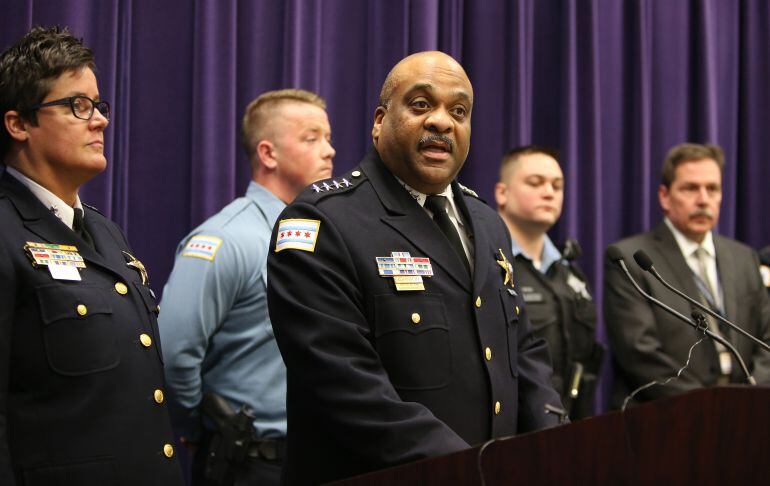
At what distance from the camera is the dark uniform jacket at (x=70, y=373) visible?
5.91ft

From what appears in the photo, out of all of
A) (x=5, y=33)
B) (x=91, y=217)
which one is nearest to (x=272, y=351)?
(x=91, y=217)

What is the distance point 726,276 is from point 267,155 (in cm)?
195

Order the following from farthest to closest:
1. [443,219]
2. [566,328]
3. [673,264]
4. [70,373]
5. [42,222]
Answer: [673,264], [566,328], [443,219], [42,222], [70,373]

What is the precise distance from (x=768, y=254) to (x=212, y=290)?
8.40 ft

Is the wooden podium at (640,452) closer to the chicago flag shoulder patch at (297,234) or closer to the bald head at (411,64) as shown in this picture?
the chicago flag shoulder patch at (297,234)

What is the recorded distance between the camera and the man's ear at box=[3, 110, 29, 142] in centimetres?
202

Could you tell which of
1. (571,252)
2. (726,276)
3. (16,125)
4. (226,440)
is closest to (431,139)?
(16,125)

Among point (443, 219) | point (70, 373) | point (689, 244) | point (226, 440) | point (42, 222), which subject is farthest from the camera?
point (689, 244)

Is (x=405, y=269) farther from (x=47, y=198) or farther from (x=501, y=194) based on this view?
(x=501, y=194)

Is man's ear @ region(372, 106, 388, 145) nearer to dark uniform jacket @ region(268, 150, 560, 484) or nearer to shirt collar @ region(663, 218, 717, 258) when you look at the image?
dark uniform jacket @ region(268, 150, 560, 484)

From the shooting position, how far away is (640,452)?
1.46 meters

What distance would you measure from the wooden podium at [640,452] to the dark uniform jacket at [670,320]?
2.11m

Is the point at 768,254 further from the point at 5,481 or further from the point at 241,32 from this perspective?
the point at 5,481

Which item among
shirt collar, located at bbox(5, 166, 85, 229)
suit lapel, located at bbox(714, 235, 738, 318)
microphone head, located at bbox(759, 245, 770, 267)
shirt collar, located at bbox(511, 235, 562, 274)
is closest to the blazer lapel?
shirt collar, located at bbox(5, 166, 85, 229)
